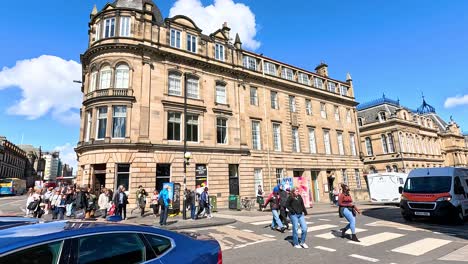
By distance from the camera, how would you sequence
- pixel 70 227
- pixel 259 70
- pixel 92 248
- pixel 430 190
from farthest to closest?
pixel 259 70, pixel 430 190, pixel 70 227, pixel 92 248

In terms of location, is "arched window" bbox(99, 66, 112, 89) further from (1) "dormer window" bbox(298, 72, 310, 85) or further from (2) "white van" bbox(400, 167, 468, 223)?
(1) "dormer window" bbox(298, 72, 310, 85)

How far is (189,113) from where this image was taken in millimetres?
22500

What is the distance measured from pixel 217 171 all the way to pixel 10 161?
90.8 m

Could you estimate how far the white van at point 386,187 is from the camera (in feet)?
76.6

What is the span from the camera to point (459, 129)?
227 ft

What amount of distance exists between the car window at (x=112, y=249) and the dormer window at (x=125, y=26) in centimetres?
2166

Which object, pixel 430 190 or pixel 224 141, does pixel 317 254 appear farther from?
pixel 224 141

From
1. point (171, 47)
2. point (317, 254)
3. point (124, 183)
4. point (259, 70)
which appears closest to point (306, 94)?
point (259, 70)

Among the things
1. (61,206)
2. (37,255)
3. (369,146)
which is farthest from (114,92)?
(369,146)

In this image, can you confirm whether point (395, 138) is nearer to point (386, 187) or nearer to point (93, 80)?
point (386, 187)

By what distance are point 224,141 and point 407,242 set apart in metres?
17.3

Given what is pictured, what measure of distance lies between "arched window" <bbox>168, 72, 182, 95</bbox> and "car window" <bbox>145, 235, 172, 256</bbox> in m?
20.2

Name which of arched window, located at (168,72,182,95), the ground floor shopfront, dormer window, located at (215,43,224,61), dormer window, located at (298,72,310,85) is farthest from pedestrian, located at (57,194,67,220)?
dormer window, located at (298,72,310,85)

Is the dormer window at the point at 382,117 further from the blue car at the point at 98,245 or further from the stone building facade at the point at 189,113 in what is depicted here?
the blue car at the point at 98,245
